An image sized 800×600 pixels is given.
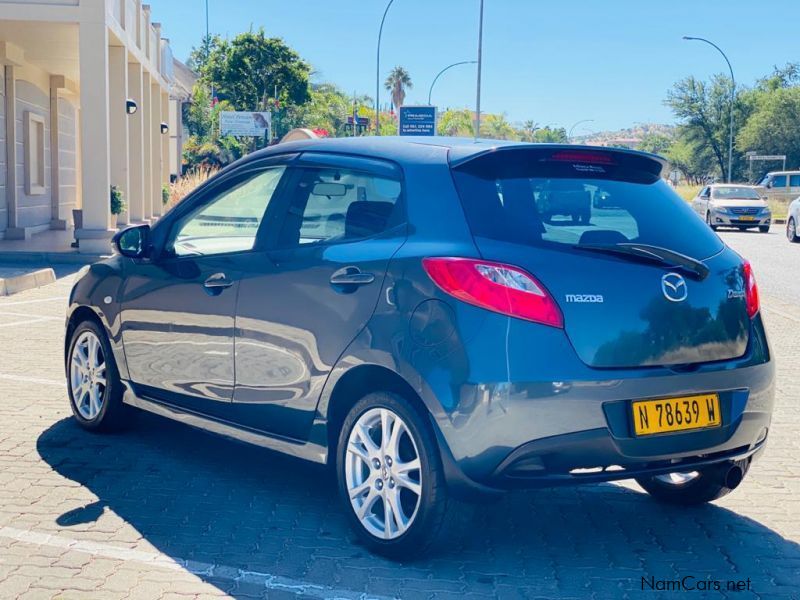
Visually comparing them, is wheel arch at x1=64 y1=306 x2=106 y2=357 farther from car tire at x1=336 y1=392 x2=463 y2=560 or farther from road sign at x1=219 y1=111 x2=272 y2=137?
road sign at x1=219 y1=111 x2=272 y2=137

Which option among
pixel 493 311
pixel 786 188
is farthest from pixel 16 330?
pixel 786 188

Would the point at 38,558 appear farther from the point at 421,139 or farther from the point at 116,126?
the point at 116,126

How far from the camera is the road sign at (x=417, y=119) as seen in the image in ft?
187

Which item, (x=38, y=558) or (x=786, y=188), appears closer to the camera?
(x=38, y=558)

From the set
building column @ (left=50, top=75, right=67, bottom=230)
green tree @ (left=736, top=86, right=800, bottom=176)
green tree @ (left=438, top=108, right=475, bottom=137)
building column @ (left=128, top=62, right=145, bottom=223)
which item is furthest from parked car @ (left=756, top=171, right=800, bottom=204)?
green tree @ (left=438, top=108, right=475, bottom=137)

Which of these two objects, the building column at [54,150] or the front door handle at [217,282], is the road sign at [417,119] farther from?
the front door handle at [217,282]

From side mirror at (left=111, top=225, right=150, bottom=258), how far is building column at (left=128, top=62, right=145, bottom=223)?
20.7 meters

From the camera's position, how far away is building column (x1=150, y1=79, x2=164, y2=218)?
105ft

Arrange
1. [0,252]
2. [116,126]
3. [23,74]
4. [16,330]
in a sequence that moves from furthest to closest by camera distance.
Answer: [23,74]
[116,126]
[0,252]
[16,330]

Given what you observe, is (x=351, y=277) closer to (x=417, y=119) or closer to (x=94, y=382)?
(x=94, y=382)

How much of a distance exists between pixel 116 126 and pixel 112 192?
2.04 meters

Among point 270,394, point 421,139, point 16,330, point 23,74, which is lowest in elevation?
point 16,330

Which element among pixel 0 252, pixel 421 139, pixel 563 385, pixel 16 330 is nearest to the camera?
pixel 563 385

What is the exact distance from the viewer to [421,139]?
5.04 metres
